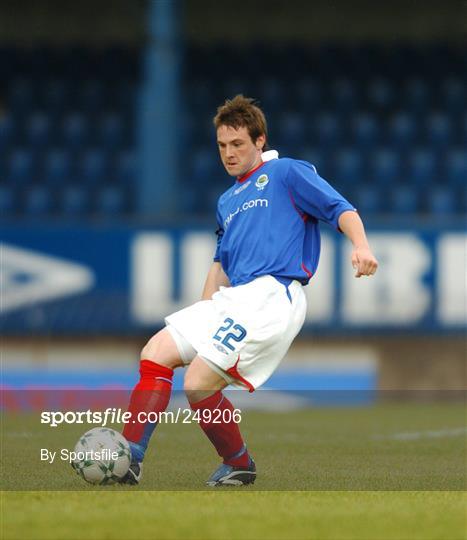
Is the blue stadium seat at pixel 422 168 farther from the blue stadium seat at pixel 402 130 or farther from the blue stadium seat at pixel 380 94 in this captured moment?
the blue stadium seat at pixel 380 94

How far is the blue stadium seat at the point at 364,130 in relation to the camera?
49.5 feet

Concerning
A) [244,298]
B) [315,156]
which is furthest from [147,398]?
[315,156]

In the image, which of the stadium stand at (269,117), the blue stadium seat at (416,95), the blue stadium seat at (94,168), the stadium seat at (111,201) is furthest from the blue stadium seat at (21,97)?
the blue stadium seat at (416,95)

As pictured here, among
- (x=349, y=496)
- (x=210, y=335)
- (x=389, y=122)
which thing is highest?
(x=389, y=122)

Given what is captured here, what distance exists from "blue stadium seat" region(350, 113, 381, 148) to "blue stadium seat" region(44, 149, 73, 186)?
3.24 meters

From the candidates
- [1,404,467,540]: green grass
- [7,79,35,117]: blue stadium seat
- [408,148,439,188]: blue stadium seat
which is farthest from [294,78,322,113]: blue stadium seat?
[1,404,467,540]: green grass

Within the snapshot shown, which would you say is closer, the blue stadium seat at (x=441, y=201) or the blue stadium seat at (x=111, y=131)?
the blue stadium seat at (x=441, y=201)

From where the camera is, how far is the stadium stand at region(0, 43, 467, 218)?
1425cm

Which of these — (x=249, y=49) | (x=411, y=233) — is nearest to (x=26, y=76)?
(x=249, y=49)

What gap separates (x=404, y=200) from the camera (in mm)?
14102

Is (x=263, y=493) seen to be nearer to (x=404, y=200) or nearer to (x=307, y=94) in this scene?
(x=404, y=200)

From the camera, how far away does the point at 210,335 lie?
4.97 m

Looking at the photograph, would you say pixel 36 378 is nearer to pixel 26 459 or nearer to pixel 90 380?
pixel 90 380

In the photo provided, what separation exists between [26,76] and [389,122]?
14.5ft
